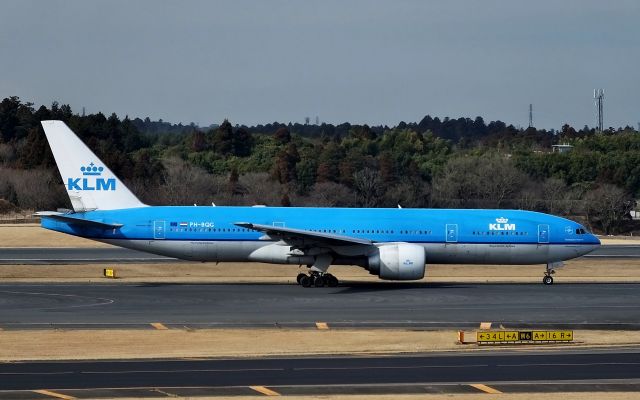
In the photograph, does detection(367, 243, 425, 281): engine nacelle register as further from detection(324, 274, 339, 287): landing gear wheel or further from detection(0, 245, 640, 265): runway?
detection(0, 245, 640, 265): runway

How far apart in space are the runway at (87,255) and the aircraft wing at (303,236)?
41.9ft

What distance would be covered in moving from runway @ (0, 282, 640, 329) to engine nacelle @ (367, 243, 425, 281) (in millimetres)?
688

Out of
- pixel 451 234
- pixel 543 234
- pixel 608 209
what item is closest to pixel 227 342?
pixel 451 234

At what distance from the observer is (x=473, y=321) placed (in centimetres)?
3688

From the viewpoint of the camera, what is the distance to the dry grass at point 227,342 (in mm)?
29797

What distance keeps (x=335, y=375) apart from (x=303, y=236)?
19.9 m

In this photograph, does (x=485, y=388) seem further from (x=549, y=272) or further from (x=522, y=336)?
(x=549, y=272)

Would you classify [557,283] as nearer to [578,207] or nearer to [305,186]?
[578,207]

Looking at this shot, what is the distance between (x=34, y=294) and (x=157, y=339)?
12839 mm

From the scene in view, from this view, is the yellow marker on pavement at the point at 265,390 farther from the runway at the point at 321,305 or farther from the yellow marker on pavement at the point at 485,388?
the runway at the point at 321,305

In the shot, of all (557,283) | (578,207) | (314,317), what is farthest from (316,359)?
(578,207)

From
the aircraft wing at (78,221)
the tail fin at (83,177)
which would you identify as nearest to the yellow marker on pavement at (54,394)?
the aircraft wing at (78,221)

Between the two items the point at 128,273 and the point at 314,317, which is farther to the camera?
the point at 128,273

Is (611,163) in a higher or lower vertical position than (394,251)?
higher
